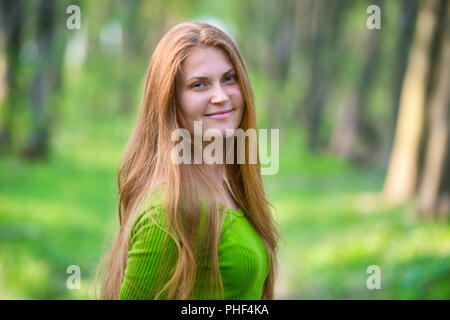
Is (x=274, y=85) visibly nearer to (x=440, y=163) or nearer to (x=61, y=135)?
(x=61, y=135)

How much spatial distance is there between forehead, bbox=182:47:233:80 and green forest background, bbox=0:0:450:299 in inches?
22.6

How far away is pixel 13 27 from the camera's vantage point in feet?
33.8

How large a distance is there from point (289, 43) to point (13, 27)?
15.6 meters

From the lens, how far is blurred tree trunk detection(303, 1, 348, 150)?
60.5 ft

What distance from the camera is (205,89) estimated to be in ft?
7.54

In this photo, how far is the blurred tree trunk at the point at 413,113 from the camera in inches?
344

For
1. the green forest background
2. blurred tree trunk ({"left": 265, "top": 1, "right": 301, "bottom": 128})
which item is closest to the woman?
the green forest background

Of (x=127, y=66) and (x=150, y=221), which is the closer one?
(x=150, y=221)

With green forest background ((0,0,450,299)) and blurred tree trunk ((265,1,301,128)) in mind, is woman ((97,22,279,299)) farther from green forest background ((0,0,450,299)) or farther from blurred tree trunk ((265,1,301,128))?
blurred tree trunk ((265,1,301,128))

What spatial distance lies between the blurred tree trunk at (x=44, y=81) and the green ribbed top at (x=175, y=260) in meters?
9.55

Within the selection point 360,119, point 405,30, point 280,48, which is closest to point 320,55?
point 360,119

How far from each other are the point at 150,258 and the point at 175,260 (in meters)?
0.11

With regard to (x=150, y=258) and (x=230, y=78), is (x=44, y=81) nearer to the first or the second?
(x=230, y=78)
